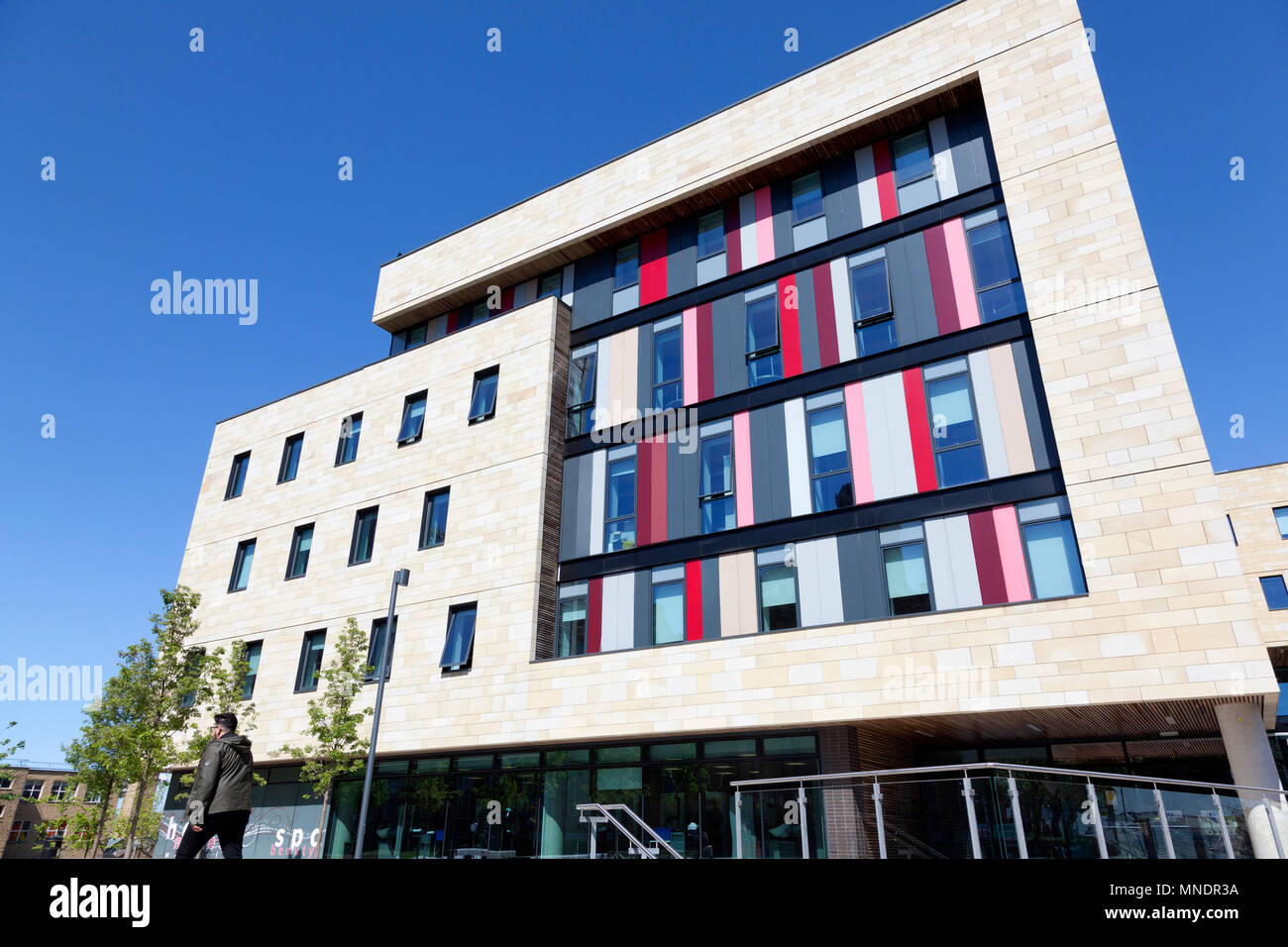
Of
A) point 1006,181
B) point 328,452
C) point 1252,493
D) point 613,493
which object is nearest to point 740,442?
point 613,493

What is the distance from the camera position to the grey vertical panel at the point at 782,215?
853 inches

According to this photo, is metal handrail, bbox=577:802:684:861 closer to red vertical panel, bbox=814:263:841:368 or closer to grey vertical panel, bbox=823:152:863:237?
red vertical panel, bbox=814:263:841:368

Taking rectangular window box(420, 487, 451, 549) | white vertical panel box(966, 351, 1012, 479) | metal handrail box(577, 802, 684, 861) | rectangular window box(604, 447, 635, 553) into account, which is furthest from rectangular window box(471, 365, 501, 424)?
white vertical panel box(966, 351, 1012, 479)

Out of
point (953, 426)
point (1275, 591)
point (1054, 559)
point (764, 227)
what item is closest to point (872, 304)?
point (953, 426)

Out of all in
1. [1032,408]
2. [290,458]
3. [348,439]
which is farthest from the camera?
[290,458]

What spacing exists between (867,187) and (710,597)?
1115 cm

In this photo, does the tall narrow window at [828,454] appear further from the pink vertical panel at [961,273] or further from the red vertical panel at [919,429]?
the pink vertical panel at [961,273]

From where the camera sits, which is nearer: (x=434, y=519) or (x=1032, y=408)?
(x=1032, y=408)

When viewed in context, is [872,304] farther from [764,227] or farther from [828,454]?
[764,227]

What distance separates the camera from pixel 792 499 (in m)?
19.2

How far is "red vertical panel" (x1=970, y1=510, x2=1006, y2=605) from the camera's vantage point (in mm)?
16125

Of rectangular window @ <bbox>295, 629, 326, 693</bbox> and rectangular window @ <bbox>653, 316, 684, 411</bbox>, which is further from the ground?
rectangular window @ <bbox>653, 316, 684, 411</bbox>

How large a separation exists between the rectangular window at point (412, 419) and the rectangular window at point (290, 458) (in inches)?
202

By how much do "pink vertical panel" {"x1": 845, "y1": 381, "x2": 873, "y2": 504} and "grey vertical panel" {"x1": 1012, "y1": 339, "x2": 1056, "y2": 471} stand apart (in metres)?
3.35
